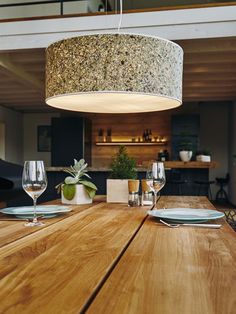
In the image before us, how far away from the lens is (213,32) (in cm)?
435

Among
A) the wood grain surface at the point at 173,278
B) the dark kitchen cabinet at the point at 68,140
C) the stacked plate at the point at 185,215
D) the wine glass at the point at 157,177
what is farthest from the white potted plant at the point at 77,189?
the dark kitchen cabinet at the point at 68,140

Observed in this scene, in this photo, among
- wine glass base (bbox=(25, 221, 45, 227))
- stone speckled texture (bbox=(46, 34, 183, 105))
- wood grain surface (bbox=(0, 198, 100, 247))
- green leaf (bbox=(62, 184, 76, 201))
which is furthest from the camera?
green leaf (bbox=(62, 184, 76, 201))

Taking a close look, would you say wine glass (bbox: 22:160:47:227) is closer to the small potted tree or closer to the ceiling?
the small potted tree

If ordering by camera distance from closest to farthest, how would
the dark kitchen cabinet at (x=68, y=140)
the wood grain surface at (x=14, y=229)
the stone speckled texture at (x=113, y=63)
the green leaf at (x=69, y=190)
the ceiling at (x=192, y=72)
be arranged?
the wood grain surface at (x=14, y=229), the stone speckled texture at (x=113, y=63), the green leaf at (x=69, y=190), the ceiling at (x=192, y=72), the dark kitchen cabinet at (x=68, y=140)

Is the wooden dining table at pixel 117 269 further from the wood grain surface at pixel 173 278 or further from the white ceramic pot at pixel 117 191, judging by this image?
the white ceramic pot at pixel 117 191

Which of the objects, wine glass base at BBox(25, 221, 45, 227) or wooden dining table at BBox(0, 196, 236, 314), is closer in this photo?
wooden dining table at BBox(0, 196, 236, 314)

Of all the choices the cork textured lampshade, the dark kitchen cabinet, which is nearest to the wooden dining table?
the cork textured lampshade

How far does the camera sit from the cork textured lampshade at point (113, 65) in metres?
1.79

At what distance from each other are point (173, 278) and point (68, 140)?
27.7 ft

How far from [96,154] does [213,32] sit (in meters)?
5.88

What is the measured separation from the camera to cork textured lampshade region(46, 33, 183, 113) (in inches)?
70.4

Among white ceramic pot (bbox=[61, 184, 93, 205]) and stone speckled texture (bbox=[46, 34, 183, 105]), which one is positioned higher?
stone speckled texture (bbox=[46, 34, 183, 105])

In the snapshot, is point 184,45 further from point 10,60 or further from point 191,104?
point 191,104

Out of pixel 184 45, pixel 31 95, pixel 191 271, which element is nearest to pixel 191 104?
pixel 31 95
